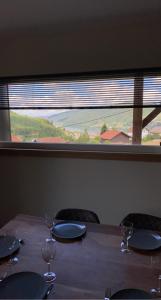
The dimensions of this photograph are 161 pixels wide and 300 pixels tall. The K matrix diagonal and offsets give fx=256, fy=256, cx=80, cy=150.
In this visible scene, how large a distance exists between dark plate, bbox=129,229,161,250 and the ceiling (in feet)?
5.03

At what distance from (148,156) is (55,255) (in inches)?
51.2

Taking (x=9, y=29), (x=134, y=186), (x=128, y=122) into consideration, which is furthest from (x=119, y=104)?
(x=9, y=29)

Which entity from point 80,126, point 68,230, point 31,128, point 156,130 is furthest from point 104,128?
point 68,230

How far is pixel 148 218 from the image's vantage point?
184cm

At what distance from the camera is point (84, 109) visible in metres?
2.47

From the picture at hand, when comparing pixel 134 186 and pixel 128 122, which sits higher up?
pixel 128 122

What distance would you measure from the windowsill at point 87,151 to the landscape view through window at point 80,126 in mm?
59

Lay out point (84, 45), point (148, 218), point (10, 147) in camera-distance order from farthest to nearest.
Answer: point (10, 147)
point (84, 45)
point (148, 218)

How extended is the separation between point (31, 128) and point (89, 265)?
5.74 feet

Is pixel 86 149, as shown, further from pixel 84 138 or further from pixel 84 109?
pixel 84 109

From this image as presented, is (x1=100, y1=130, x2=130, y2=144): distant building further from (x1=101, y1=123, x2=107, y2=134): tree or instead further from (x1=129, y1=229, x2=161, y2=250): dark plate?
(x1=129, y1=229, x2=161, y2=250): dark plate

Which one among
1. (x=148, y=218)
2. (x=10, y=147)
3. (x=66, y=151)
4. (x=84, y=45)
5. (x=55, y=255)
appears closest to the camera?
(x=55, y=255)

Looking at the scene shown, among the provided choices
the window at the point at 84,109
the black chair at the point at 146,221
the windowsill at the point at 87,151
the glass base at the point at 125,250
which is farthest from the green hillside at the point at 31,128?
the glass base at the point at 125,250

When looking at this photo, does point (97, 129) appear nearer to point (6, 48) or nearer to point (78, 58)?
point (78, 58)
